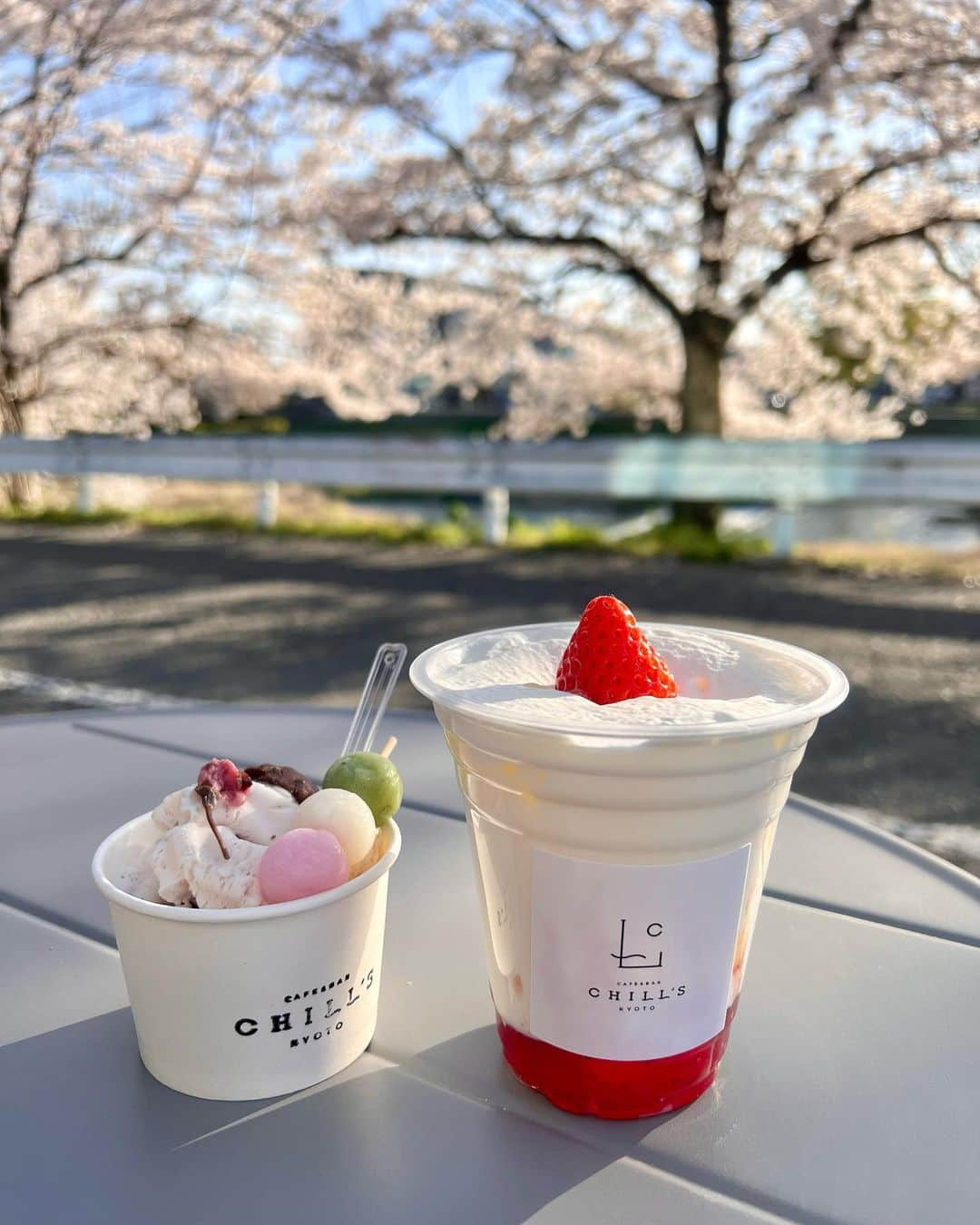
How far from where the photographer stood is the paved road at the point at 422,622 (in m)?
3.11

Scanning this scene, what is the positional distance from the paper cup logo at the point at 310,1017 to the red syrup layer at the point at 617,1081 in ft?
0.43

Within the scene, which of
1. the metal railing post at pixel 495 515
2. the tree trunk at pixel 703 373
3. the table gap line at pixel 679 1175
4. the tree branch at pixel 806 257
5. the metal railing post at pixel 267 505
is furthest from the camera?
the tree trunk at pixel 703 373

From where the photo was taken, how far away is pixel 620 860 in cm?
63

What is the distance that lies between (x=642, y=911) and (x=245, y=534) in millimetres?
7453

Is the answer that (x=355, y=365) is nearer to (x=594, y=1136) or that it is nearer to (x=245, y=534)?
(x=245, y=534)

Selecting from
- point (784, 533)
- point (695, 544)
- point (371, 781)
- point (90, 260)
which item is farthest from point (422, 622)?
point (90, 260)

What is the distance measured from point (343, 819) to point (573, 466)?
22.2 ft

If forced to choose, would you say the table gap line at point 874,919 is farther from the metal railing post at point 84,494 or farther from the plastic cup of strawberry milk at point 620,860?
the metal railing post at point 84,494

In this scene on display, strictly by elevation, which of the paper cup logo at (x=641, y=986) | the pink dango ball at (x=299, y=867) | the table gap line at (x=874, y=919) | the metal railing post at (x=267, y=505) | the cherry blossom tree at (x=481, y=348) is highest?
the cherry blossom tree at (x=481, y=348)

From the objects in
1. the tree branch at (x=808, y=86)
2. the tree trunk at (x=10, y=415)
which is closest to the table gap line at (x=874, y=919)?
the tree branch at (x=808, y=86)

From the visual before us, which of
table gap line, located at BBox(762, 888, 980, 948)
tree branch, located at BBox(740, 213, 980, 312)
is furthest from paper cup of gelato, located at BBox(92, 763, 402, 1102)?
tree branch, located at BBox(740, 213, 980, 312)

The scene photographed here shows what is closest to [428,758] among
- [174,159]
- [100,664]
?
[100,664]

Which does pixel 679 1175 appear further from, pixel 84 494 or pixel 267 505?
pixel 84 494

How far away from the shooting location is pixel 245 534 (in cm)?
778
